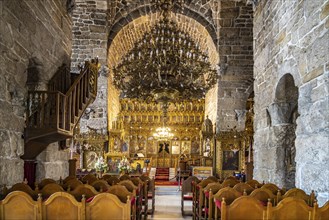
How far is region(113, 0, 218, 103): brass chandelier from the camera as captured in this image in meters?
10.3

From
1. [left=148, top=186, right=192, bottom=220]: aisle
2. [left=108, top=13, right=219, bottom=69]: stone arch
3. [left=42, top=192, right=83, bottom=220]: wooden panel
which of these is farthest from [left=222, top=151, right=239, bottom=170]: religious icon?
[left=42, top=192, right=83, bottom=220]: wooden panel

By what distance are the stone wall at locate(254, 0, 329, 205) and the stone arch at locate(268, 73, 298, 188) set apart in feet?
0.14

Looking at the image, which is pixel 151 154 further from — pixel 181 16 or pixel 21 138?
pixel 21 138

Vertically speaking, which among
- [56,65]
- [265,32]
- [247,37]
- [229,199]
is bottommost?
[229,199]

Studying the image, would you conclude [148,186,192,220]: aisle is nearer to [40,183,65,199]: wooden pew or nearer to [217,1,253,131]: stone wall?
[217,1,253,131]: stone wall

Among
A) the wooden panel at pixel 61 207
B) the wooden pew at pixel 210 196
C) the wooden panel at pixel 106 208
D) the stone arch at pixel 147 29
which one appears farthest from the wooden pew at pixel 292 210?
the stone arch at pixel 147 29

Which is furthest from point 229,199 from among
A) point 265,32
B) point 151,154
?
point 151,154

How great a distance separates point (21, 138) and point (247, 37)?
470 inches

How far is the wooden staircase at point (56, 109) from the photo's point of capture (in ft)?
22.0

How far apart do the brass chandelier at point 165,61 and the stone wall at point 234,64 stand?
527 centimetres

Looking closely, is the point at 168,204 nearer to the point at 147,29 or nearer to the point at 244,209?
the point at 244,209

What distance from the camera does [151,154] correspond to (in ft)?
73.0

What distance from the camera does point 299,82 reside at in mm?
6656

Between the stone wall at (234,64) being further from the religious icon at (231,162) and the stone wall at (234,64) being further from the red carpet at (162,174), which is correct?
the red carpet at (162,174)
